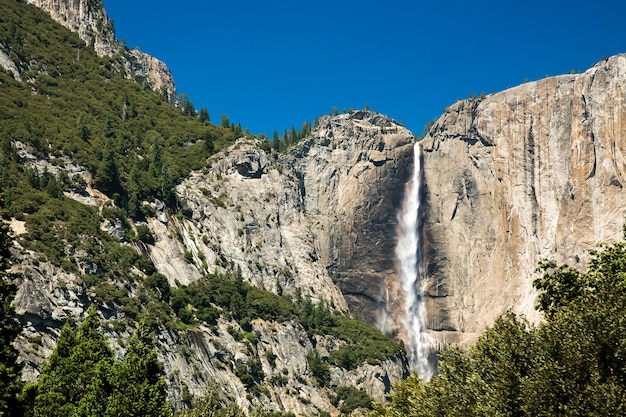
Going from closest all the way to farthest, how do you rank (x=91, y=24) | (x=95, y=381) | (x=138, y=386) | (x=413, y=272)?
(x=95, y=381), (x=138, y=386), (x=413, y=272), (x=91, y=24)

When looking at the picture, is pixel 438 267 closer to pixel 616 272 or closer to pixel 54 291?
pixel 54 291

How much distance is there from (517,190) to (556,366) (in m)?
129

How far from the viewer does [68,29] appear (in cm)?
17012

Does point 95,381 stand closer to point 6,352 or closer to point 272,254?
point 6,352

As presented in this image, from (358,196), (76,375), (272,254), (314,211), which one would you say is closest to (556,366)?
(76,375)

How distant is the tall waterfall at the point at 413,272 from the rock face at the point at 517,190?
88.6 inches

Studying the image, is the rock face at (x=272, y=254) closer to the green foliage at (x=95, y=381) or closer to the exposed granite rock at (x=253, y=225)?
the exposed granite rock at (x=253, y=225)

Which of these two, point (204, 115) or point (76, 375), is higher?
point (204, 115)

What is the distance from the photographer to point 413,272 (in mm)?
161500

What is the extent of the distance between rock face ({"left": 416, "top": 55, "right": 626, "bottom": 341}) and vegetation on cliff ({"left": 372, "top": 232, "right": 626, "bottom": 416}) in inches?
4346

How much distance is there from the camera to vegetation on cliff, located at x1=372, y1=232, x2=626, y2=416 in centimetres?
2775

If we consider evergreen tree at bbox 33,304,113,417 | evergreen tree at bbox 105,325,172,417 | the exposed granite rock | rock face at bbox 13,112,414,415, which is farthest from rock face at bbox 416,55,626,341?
evergreen tree at bbox 33,304,113,417

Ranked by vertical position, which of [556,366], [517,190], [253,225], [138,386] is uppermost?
[517,190]

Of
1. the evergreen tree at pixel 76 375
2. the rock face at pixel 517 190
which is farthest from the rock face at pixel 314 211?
the evergreen tree at pixel 76 375
